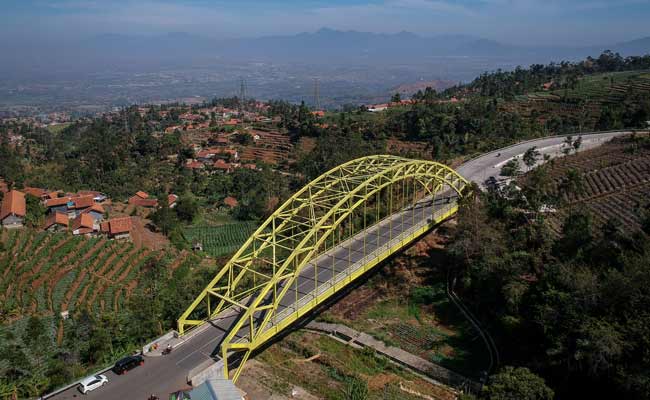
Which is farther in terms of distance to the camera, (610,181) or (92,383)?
(610,181)

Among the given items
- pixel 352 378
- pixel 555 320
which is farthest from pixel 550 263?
pixel 352 378

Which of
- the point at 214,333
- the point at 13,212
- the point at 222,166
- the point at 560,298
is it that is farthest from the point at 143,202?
the point at 560,298

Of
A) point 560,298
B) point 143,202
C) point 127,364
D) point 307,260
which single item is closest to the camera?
point 127,364

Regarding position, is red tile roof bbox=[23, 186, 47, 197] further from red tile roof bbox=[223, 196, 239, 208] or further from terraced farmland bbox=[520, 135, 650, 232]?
terraced farmland bbox=[520, 135, 650, 232]

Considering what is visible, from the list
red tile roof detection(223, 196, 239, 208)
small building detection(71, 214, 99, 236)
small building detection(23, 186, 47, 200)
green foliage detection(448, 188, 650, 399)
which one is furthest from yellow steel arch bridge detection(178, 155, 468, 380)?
small building detection(23, 186, 47, 200)

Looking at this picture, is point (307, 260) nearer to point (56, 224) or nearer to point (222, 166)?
point (56, 224)

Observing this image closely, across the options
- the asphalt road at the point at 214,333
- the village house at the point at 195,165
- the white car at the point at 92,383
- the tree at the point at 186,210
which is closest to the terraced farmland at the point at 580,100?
the asphalt road at the point at 214,333

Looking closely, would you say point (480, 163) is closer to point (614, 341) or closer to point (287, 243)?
point (287, 243)

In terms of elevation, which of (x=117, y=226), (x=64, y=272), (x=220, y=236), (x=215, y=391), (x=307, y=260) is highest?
(x=307, y=260)
